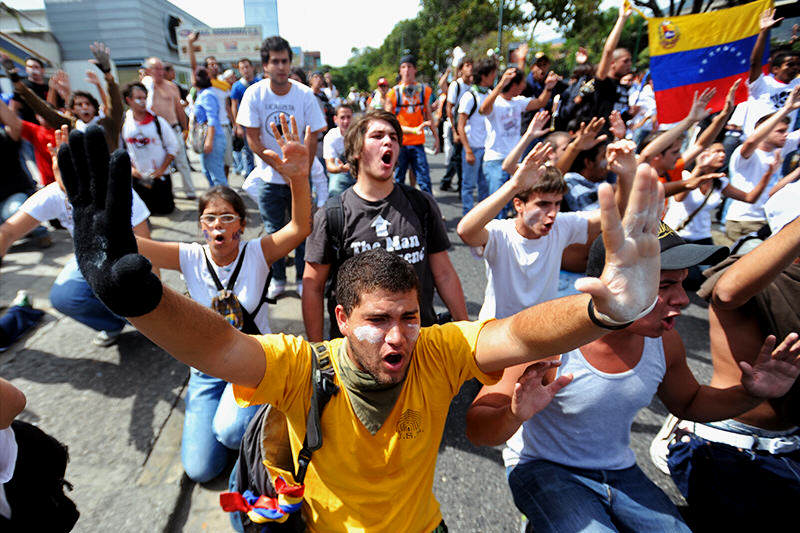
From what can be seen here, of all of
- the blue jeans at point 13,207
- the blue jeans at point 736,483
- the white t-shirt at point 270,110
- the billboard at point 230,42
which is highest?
the billboard at point 230,42

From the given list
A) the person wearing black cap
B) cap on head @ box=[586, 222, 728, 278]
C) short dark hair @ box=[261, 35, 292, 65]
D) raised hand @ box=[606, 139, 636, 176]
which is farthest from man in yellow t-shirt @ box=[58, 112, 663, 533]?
short dark hair @ box=[261, 35, 292, 65]

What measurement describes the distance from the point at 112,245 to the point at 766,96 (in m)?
7.61

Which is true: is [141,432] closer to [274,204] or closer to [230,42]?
[274,204]

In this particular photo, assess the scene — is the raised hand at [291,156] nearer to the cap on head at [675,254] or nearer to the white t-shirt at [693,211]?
the cap on head at [675,254]

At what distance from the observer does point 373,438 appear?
57.9 inches

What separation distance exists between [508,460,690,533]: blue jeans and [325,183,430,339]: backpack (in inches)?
55.4

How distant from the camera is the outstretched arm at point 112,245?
3.14ft

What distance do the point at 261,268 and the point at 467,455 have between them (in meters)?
1.71

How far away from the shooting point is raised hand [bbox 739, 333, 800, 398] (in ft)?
5.50

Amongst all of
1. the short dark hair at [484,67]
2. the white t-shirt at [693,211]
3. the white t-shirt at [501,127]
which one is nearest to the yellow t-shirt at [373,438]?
the white t-shirt at [693,211]

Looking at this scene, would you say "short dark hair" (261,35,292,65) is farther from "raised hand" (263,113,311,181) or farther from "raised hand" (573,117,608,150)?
"raised hand" (573,117,608,150)

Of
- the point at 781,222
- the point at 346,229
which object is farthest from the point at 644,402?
the point at 346,229

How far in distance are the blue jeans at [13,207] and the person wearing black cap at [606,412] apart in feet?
20.0

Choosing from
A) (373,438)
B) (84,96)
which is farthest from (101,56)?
(373,438)
